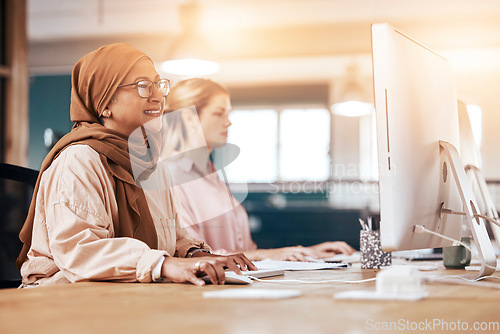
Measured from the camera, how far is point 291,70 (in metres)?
8.51

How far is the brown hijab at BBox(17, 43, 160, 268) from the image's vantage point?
1371 millimetres

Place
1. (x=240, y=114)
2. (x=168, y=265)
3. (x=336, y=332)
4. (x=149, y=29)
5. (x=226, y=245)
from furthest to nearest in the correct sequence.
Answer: (x=240, y=114), (x=149, y=29), (x=226, y=245), (x=168, y=265), (x=336, y=332)

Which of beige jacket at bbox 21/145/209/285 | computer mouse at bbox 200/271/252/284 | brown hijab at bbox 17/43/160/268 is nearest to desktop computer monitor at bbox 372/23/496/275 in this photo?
computer mouse at bbox 200/271/252/284

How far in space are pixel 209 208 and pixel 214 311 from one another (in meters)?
1.63

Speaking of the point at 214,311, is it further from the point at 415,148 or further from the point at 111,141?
the point at 111,141

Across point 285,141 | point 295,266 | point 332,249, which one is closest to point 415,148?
point 295,266

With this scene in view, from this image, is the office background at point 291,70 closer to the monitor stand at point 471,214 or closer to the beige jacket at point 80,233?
the beige jacket at point 80,233

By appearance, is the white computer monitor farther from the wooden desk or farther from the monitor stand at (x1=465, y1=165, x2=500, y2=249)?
the wooden desk

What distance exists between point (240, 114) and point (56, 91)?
10.3 ft

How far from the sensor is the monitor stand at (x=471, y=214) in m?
1.19

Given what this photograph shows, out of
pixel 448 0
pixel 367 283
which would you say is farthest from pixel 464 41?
pixel 367 283

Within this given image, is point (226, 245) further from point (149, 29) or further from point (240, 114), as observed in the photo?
point (240, 114)

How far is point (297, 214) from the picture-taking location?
6.22 meters

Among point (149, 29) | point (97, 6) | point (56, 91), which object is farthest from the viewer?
point (56, 91)
